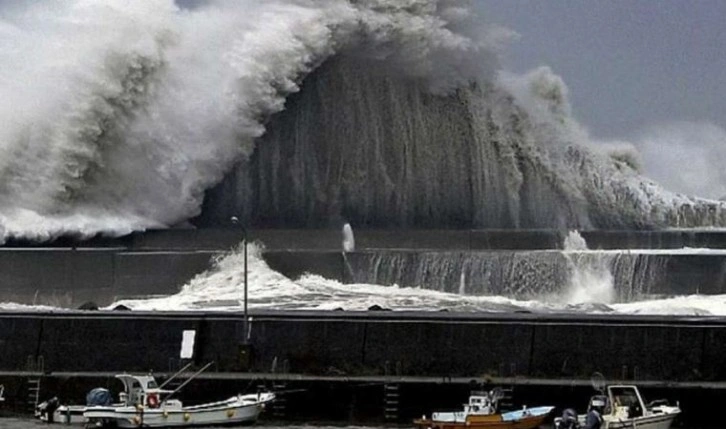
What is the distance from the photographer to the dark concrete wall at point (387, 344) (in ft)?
68.6

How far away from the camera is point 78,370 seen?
22.4 metres

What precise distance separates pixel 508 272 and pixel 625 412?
1398cm

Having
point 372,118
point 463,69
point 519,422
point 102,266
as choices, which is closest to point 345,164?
point 372,118

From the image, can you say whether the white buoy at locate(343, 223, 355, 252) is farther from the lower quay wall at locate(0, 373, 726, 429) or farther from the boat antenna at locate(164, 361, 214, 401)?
the lower quay wall at locate(0, 373, 726, 429)

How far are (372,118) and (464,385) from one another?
22187 millimetres

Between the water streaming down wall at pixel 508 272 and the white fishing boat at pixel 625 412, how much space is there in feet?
42.8

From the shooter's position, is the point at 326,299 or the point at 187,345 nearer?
the point at 187,345

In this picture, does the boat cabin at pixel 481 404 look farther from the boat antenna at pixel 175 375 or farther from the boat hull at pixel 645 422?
the boat antenna at pixel 175 375

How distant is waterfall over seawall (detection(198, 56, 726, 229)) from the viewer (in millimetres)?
41594

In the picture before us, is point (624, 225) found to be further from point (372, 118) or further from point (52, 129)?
point (52, 129)

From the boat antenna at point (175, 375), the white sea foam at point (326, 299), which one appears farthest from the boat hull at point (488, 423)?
the white sea foam at point (326, 299)

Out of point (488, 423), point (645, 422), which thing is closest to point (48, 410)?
point (488, 423)

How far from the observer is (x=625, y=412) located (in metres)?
19.2

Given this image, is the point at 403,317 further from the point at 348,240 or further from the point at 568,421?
the point at 348,240
